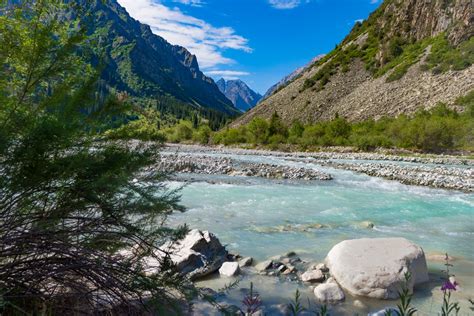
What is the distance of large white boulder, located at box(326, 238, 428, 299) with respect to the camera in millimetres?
5961

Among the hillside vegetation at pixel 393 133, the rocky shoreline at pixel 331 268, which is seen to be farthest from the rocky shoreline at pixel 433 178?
the hillside vegetation at pixel 393 133

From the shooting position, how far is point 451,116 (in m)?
44.2

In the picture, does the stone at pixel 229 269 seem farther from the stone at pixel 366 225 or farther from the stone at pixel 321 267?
the stone at pixel 366 225

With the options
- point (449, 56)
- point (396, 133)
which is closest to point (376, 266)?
point (396, 133)

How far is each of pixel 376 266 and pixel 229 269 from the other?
2623mm

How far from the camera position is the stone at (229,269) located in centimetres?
668

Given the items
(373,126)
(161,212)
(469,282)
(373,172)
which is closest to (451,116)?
(373,126)

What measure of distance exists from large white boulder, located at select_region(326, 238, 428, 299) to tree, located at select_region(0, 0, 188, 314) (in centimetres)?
358

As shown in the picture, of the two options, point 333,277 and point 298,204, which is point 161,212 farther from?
point 298,204

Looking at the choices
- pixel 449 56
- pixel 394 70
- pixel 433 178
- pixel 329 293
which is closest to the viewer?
pixel 329 293

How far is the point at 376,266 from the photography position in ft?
20.7

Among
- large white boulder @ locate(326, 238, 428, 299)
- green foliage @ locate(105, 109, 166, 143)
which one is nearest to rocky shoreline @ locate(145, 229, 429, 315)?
large white boulder @ locate(326, 238, 428, 299)

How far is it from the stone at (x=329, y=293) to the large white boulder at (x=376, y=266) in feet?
1.07

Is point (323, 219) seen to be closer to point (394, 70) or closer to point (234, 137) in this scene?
point (234, 137)
